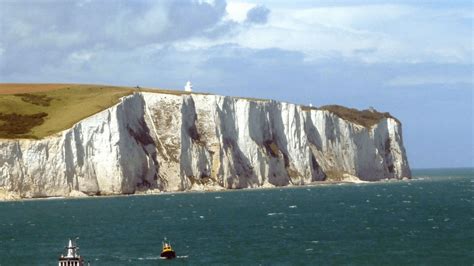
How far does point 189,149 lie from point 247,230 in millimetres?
54573

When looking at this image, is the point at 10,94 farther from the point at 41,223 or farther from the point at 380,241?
the point at 380,241

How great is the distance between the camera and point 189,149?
123 metres

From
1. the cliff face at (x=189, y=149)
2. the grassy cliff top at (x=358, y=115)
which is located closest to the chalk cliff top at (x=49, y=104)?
the cliff face at (x=189, y=149)

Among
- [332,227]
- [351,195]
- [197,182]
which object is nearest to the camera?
[332,227]

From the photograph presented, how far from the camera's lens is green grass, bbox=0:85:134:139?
114m

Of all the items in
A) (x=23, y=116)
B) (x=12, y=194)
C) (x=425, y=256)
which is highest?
(x=23, y=116)

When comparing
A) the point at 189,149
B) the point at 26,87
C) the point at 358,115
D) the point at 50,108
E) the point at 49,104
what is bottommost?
the point at 189,149

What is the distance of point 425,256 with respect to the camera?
5278 cm

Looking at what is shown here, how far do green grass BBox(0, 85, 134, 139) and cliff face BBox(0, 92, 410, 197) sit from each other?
260cm

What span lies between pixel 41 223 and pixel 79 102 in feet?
169

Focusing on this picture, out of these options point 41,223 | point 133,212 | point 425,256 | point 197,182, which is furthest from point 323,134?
point 425,256

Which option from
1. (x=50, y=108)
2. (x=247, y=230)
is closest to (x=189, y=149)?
(x=50, y=108)

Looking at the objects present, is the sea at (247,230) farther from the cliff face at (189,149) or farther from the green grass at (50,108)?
the green grass at (50,108)

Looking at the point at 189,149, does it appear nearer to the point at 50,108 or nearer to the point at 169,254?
the point at 50,108
